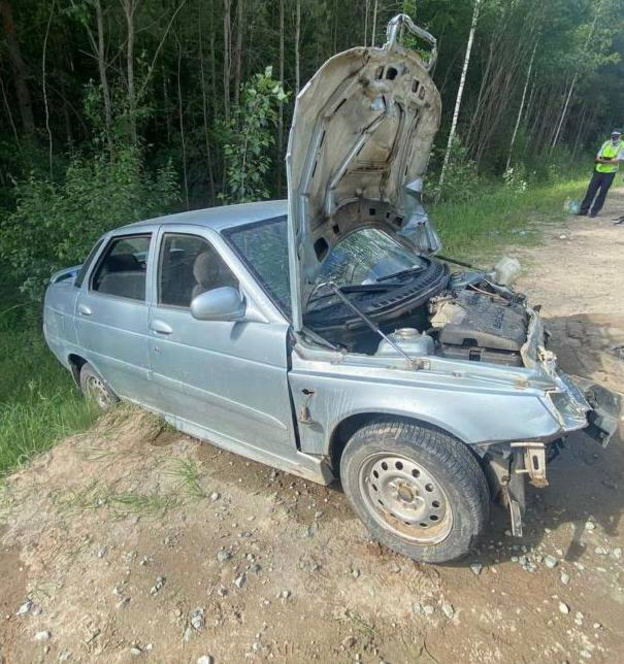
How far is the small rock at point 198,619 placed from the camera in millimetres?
2225

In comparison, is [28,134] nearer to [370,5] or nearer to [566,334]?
[370,5]

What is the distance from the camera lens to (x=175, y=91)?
1066 cm

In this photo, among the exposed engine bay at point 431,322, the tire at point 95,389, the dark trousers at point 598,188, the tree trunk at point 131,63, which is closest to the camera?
the exposed engine bay at point 431,322

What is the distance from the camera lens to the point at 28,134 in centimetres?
912

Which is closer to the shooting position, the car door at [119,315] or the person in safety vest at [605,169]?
the car door at [119,315]

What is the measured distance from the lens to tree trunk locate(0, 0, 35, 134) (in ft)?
27.5

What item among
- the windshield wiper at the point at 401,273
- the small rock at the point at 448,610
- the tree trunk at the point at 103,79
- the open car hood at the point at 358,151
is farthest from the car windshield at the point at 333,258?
the tree trunk at the point at 103,79

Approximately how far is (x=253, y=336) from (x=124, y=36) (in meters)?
8.59

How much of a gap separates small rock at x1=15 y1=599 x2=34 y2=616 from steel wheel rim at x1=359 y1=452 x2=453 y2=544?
70.2 inches

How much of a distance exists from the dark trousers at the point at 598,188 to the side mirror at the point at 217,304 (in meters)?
11.4

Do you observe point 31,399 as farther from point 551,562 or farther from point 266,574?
point 551,562

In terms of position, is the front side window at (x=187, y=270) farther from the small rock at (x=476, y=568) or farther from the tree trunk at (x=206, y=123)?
the tree trunk at (x=206, y=123)

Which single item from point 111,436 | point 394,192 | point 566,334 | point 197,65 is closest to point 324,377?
point 394,192

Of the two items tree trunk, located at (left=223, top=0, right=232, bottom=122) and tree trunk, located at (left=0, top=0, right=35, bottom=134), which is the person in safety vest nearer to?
tree trunk, located at (left=223, top=0, right=232, bottom=122)
